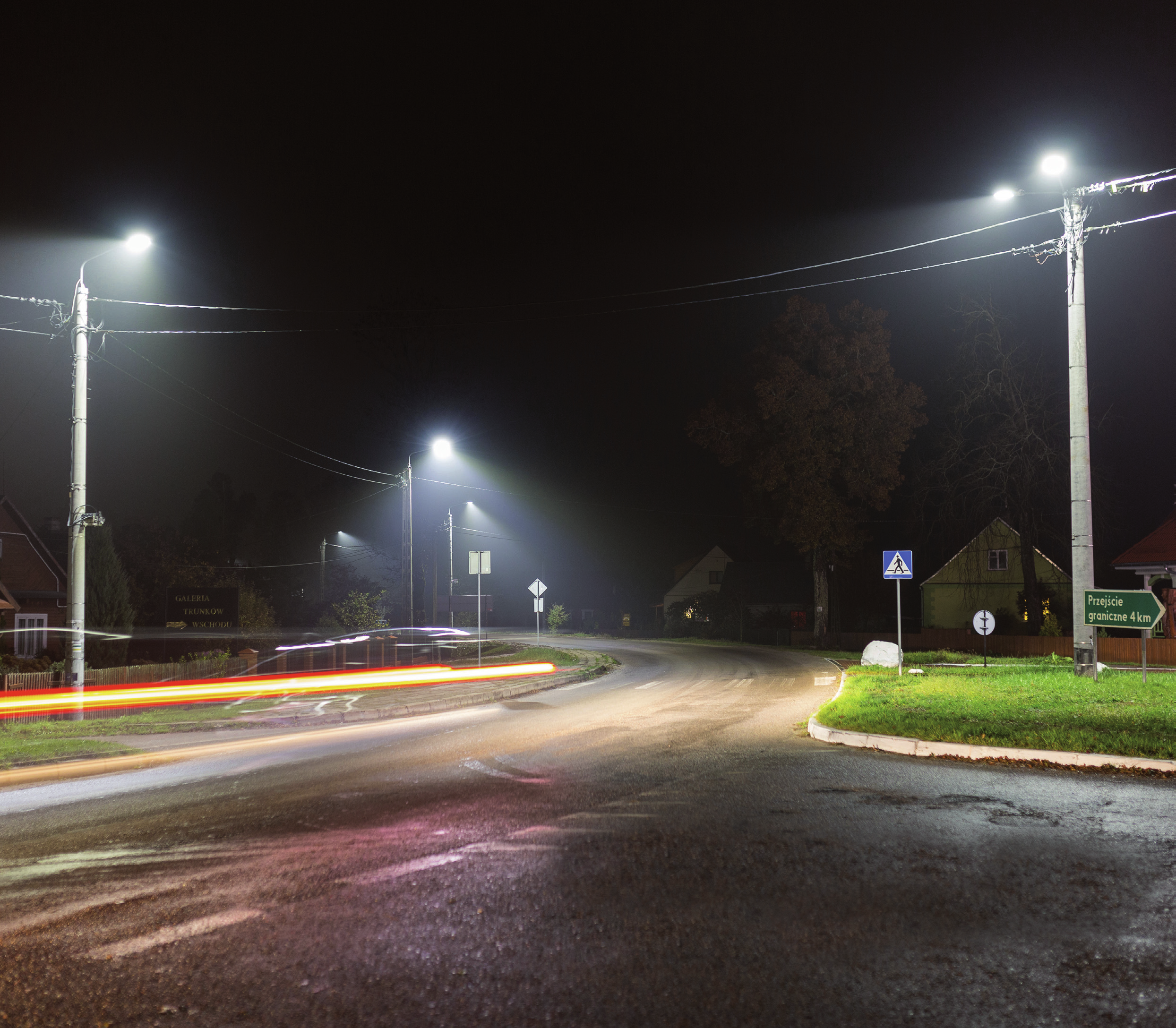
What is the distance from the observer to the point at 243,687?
21.0 meters

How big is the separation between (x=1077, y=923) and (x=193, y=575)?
7855cm

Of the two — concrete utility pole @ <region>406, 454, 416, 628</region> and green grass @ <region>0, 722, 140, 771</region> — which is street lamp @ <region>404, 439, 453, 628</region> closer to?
concrete utility pole @ <region>406, 454, 416, 628</region>

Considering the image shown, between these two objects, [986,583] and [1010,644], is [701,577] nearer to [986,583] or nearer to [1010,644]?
[986,583]

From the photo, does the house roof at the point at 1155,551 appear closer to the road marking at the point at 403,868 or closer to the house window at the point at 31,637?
the road marking at the point at 403,868

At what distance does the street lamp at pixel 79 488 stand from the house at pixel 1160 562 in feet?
107

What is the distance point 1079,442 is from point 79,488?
63.7 feet

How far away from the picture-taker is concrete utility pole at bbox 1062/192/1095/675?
16.7 meters

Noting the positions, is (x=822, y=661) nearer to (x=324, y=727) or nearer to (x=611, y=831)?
(x=324, y=727)

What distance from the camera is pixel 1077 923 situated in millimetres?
4656

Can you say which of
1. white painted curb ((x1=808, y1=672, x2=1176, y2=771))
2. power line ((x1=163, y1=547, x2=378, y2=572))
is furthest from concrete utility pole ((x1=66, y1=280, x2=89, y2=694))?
power line ((x1=163, y1=547, x2=378, y2=572))

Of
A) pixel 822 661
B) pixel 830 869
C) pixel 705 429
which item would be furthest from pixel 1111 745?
pixel 705 429

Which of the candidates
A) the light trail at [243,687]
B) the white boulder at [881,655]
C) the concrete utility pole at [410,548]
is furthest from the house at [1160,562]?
the concrete utility pole at [410,548]

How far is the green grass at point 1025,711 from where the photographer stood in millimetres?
9938

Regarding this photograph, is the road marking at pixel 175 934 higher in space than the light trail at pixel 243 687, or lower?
higher
